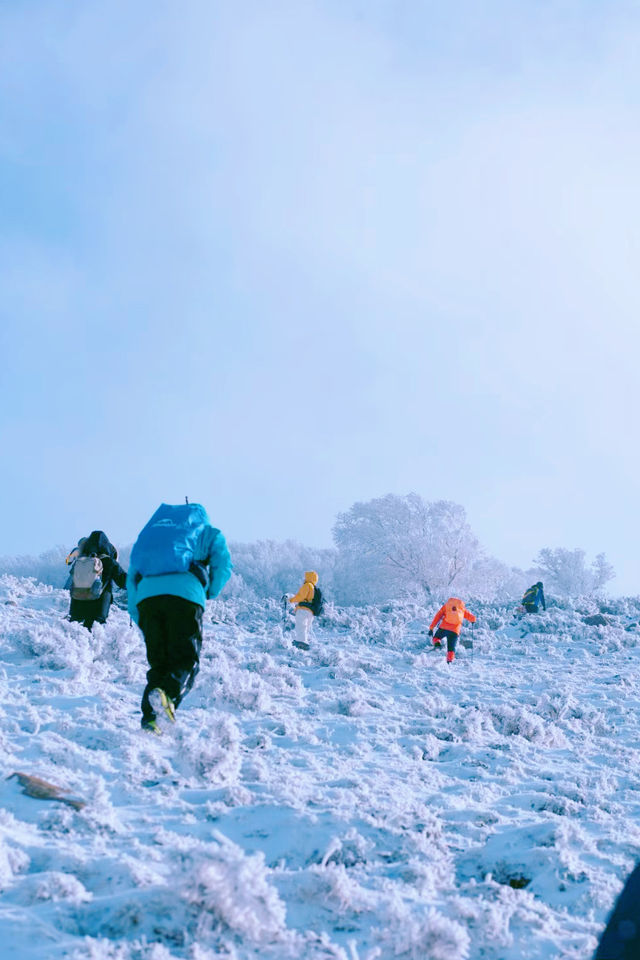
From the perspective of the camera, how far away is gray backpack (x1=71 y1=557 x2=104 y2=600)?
10750 millimetres

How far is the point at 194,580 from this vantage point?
5.43 metres

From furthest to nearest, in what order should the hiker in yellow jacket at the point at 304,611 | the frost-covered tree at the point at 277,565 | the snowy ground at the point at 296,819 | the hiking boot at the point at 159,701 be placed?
the frost-covered tree at the point at 277,565 < the hiker in yellow jacket at the point at 304,611 < the hiking boot at the point at 159,701 < the snowy ground at the point at 296,819

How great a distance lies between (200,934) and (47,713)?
364cm

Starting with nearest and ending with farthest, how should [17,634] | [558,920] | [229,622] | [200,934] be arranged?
[200,934] → [558,920] → [17,634] → [229,622]

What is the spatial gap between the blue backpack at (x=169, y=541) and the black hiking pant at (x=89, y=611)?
611 cm

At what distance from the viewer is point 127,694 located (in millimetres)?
A: 7188

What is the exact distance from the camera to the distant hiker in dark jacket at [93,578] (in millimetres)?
10781

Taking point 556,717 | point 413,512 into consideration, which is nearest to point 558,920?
point 556,717

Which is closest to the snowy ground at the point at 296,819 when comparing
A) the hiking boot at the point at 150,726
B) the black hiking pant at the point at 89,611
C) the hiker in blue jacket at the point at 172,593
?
the hiking boot at the point at 150,726

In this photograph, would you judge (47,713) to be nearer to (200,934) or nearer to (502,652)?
(200,934)

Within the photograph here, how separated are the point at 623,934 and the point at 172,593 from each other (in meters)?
3.67

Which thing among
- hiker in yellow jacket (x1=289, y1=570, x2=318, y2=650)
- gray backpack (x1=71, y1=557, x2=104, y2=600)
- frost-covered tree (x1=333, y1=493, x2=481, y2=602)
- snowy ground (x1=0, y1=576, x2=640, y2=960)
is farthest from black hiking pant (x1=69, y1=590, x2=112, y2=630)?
frost-covered tree (x1=333, y1=493, x2=481, y2=602)

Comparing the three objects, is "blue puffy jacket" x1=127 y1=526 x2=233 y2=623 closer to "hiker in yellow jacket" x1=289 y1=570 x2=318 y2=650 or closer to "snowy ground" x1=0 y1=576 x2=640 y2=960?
"snowy ground" x1=0 y1=576 x2=640 y2=960

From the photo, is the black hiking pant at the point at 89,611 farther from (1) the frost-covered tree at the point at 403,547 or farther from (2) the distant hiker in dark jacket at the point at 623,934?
(1) the frost-covered tree at the point at 403,547
